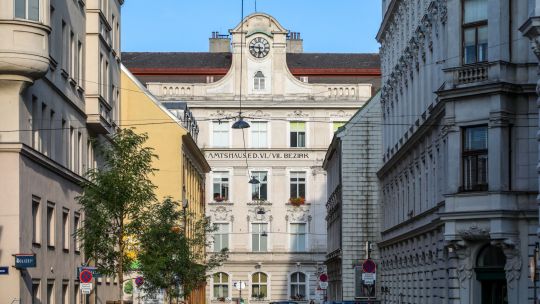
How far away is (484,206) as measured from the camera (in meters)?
38.4

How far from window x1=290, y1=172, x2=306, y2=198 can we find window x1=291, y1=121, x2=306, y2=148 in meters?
2.36

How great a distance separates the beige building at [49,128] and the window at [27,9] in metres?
0.03

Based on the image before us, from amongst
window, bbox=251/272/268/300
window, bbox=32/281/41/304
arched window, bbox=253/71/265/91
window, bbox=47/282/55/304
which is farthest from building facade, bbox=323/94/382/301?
window, bbox=32/281/41/304

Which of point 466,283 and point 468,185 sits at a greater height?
point 468,185

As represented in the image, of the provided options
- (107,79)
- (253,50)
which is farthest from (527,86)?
(253,50)

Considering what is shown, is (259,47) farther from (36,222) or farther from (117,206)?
(36,222)

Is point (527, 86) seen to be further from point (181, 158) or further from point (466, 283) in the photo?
point (181, 158)

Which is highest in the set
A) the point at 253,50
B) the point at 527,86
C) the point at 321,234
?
the point at 253,50

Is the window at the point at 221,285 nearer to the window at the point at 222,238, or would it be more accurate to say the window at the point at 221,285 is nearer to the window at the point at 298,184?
the window at the point at 222,238

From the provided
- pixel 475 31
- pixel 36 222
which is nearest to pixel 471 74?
pixel 475 31

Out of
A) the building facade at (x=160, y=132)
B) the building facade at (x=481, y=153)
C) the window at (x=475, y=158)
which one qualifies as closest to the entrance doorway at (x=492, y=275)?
the building facade at (x=481, y=153)

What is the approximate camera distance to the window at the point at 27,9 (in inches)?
1398

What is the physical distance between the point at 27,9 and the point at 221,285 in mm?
70759

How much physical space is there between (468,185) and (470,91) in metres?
2.90
